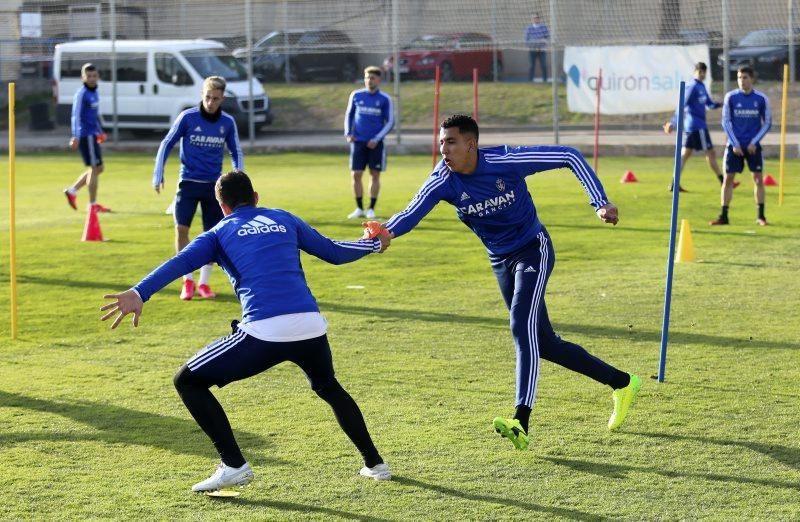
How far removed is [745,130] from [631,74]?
11.6 metres

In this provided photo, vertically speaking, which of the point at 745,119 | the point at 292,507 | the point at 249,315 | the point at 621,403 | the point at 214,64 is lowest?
the point at 292,507

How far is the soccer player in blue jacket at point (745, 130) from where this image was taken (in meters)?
16.6

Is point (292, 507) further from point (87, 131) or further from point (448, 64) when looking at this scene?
point (448, 64)

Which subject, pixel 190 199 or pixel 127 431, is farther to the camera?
pixel 190 199

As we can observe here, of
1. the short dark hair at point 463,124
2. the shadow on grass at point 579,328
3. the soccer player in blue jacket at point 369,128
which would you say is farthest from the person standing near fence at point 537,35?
the short dark hair at point 463,124

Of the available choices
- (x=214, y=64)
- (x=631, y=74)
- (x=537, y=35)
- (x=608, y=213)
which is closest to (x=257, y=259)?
(x=608, y=213)

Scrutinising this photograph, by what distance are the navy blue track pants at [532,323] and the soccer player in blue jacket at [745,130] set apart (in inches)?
374

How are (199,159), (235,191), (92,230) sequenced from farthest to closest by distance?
(92,230) → (199,159) → (235,191)

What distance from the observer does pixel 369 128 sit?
18672 millimetres

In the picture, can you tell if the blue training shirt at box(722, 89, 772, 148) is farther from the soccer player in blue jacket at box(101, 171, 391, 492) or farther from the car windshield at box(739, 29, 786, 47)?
the car windshield at box(739, 29, 786, 47)

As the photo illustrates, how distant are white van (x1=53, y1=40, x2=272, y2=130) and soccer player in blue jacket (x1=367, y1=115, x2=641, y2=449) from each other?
24.6 meters

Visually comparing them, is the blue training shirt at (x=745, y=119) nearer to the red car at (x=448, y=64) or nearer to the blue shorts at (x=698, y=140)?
the blue shorts at (x=698, y=140)

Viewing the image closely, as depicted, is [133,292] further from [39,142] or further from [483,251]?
[39,142]

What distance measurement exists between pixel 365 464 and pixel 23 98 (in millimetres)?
34754
